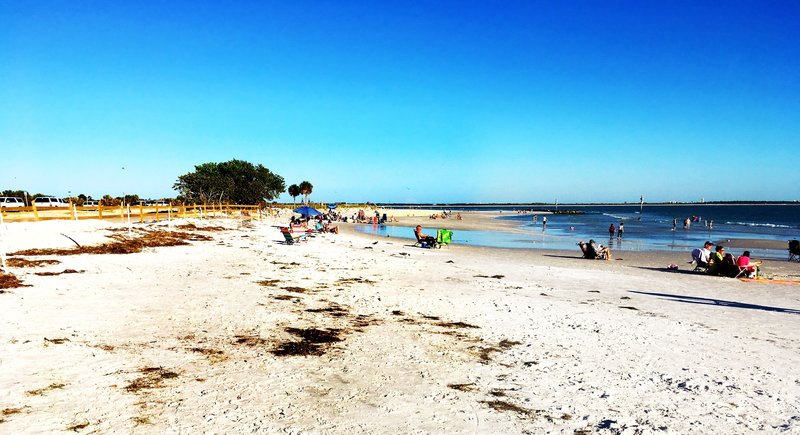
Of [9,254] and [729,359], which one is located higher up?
[9,254]

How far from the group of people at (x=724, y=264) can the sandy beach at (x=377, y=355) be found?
2.99 m

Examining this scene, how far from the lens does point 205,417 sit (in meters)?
4.21

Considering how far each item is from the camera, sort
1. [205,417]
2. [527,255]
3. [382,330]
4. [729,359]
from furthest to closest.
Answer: [527,255] → [382,330] → [729,359] → [205,417]

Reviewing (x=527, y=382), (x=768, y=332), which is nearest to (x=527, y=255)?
(x=768, y=332)

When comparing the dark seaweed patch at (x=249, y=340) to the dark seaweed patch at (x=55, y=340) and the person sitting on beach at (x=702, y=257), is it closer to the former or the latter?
the dark seaweed patch at (x=55, y=340)

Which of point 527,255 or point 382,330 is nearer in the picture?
point 382,330

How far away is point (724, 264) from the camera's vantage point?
15711mm

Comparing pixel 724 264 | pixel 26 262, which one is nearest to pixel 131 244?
pixel 26 262

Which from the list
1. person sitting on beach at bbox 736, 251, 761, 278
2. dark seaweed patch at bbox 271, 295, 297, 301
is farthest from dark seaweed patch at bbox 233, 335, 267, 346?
person sitting on beach at bbox 736, 251, 761, 278

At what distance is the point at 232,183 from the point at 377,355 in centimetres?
6707

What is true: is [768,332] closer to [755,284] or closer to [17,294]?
[755,284]

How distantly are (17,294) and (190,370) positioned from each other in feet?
17.6

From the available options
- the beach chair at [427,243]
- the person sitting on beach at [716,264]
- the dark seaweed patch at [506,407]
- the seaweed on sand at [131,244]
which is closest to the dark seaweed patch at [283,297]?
the dark seaweed patch at [506,407]

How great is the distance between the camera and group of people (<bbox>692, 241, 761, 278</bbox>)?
15.2 meters
